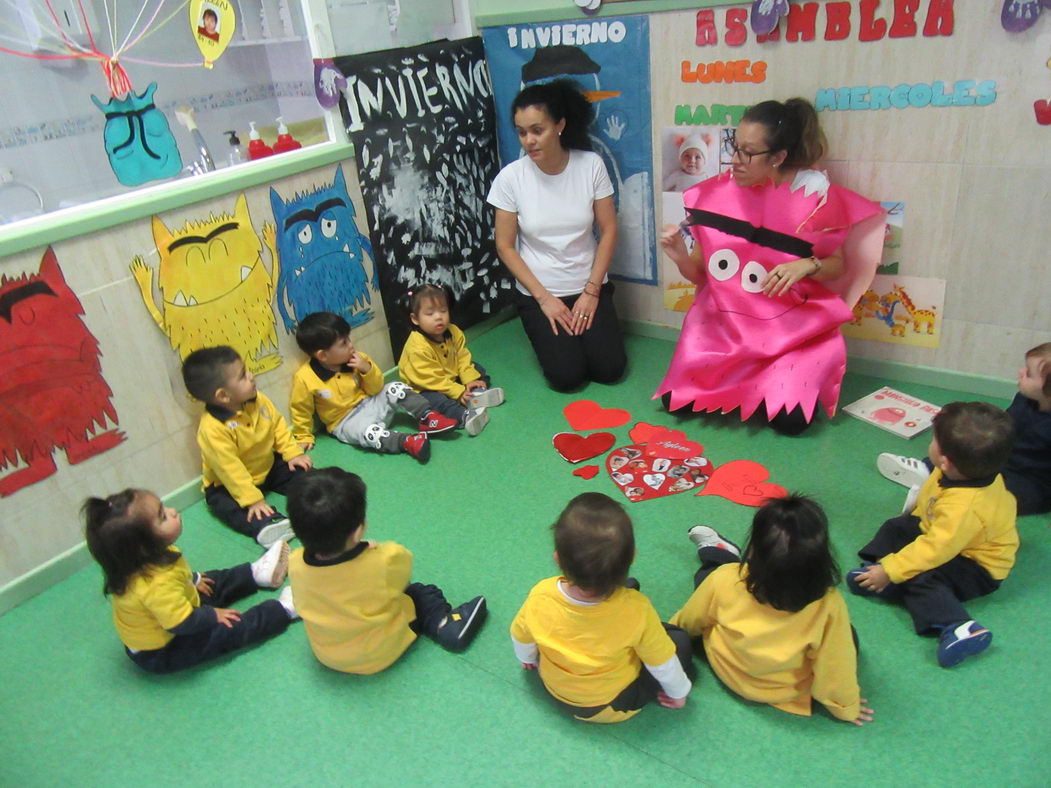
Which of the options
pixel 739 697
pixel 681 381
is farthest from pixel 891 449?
pixel 739 697

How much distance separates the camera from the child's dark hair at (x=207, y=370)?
218cm

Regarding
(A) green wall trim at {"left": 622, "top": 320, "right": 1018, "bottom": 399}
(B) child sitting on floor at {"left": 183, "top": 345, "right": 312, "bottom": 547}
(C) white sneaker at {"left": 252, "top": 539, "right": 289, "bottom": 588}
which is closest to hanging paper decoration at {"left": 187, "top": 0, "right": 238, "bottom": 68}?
(B) child sitting on floor at {"left": 183, "top": 345, "right": 312, "bottom": 547}

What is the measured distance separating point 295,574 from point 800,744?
105 centimetres

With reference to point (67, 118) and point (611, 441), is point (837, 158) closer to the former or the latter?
point (611, 441)

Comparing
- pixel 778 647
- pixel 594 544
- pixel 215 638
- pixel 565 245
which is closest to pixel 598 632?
pixel 594 544

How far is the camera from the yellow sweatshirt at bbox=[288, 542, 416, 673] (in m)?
1.58

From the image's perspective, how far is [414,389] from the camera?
2.77 meters

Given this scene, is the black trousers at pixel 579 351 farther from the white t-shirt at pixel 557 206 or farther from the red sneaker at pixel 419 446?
the red sneaker at pixel 419 446

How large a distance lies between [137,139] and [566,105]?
139 centimetres

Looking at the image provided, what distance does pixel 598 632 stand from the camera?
55.3 inches

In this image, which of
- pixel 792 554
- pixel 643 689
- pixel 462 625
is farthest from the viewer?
pixel 462 625

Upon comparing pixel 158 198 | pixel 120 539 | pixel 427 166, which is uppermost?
pixel 158 198

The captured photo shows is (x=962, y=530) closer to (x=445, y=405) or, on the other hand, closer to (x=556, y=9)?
(x=445, y=405)

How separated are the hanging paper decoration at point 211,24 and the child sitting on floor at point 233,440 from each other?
89cm
